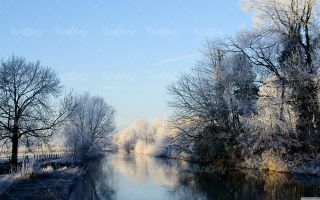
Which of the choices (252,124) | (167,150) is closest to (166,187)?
(252,124)

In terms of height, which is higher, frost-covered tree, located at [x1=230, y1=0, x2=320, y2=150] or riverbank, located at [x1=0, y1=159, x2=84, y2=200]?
frost-covered tree, located at [x1=230, y1=0, x2=320, y2=150]

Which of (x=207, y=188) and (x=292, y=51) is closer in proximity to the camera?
(x=207, y=188)

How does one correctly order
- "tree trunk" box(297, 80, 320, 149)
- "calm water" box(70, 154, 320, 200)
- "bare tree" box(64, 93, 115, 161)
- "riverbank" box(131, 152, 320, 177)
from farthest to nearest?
"bare tree" box(64, 93, 115, 161) < "tree trunk" box(297, 80, 320, 149) < "riverbank" box(131, 152, 320, 177) < "calm water" box(70, 154, 320, 200)

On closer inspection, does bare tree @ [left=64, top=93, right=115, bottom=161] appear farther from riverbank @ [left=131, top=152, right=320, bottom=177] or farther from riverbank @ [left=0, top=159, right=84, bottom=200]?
riverbank @ [left=0, top=159, right=84, bottom=200]

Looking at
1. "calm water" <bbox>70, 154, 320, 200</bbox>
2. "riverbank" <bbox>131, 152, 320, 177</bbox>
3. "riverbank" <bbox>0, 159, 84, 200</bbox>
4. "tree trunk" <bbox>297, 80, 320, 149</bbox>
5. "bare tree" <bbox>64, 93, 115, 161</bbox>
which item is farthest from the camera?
"bare tree" <bbox>64, 93, 115, 161</bbox>

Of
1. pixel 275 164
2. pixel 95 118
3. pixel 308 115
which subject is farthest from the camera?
pixel 95 118

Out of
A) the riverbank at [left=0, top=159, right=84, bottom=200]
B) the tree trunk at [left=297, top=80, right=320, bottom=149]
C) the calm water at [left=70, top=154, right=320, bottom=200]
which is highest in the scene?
the tree trunk at [left=297, top=80, right=320, bottom=149]

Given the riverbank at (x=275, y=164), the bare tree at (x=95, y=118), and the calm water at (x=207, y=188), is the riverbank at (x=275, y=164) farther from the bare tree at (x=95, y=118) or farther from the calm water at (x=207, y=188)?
the bare tree at (x=95, y=118)

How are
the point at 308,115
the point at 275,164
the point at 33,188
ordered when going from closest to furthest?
the point at 33,188 → the point at 275,164 → the point at 308,115

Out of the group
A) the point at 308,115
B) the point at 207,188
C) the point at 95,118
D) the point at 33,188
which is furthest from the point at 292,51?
the point at 95,118

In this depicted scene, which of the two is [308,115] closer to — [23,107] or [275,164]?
[275,164]

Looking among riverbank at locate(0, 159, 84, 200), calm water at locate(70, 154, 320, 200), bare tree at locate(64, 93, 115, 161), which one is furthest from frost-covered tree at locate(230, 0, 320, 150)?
bare tree at locate(64, 93, 115, 161)

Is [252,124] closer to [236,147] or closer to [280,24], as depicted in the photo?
[236,147]

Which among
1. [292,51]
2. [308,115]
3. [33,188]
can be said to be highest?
[292,51]
